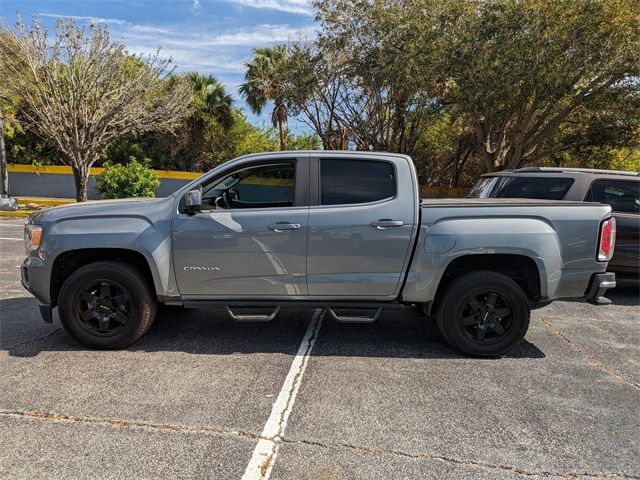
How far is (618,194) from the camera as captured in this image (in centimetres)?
648

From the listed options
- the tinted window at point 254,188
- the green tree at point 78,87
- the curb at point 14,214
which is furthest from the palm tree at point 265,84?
the tinted window at point 254,188

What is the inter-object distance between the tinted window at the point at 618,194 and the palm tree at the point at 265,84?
16917mm

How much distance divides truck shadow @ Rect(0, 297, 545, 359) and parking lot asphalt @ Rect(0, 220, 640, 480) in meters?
0.02

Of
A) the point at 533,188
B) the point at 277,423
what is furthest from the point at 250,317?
the point at 533,188

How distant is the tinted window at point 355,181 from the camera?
4.33 m

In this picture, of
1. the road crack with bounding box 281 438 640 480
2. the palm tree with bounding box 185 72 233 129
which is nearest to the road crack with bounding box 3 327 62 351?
the road crack with bounding box 281 438 640 480

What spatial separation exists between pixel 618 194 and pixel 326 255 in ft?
15.7

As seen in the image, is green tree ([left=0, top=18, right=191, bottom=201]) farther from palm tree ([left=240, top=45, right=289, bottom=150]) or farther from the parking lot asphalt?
the parking lot asphalt

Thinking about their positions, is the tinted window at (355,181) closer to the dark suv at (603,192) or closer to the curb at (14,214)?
the dark suv at (603,192)

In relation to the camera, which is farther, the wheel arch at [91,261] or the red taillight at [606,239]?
the wheel arch at [91,261]

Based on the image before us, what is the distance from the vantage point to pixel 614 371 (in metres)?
4.18

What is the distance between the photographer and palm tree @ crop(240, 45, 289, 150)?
2250cm

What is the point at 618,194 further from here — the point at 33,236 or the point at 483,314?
the point at 33,236

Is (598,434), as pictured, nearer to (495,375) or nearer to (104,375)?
(495,375)
